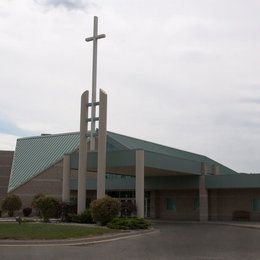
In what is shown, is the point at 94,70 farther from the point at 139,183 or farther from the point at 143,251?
the point at 143,251

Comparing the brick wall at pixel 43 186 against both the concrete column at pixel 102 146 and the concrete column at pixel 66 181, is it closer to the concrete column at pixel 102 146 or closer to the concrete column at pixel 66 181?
the concrete column at pixel 66 181

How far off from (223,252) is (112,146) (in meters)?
28.6

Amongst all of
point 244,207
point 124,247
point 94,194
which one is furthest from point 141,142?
point 124,247

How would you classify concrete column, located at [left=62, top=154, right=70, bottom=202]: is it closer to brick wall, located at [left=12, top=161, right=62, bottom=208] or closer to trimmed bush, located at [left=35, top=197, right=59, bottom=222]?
trimmed bush, located at [left=35, top=197, right=59, bottom=222]

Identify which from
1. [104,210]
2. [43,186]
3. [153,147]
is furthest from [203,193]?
[43,186]

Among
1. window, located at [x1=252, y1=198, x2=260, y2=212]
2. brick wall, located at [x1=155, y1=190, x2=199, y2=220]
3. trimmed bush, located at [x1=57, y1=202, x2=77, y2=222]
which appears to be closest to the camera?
trimmed bush, located at [x1=57, y1=202, x2=77, y2=222]

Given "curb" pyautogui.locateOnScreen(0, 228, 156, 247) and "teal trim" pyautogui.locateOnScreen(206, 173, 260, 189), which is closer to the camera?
"curb" pyautogui.locateOnScreen(0, 228, 156, 247)

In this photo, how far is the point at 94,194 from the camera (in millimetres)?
51844

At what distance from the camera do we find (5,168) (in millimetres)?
65188

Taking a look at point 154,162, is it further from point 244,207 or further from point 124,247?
point 124,247

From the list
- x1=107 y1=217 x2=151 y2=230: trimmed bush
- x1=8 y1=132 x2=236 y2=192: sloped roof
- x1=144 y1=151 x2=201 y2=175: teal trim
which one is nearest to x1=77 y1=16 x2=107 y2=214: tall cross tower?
x1=144 y1=151 x2=201 y2=175: teal trim

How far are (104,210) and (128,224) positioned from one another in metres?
2.77

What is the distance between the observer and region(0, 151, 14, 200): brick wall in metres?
64.0

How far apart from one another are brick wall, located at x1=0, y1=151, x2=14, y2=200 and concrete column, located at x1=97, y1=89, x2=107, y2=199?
106 ft
